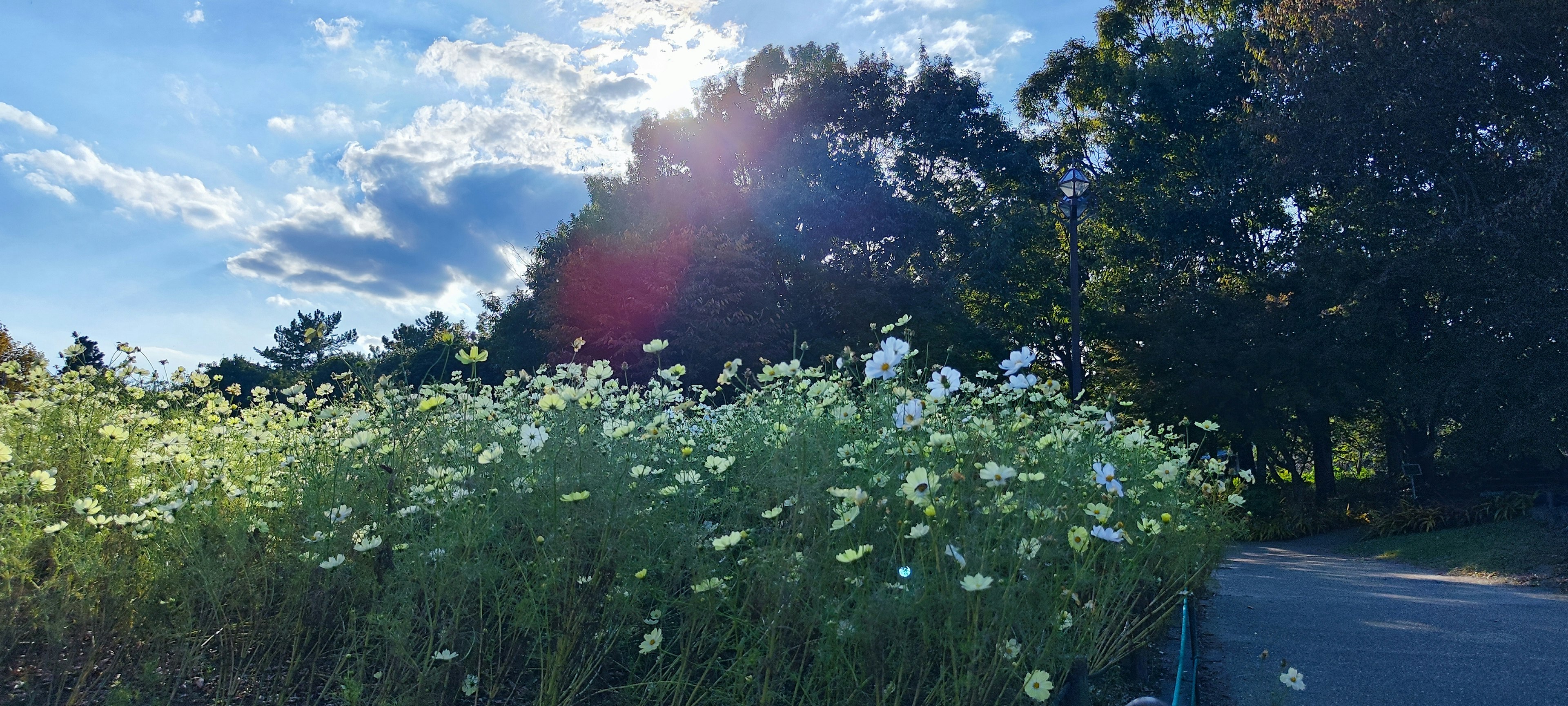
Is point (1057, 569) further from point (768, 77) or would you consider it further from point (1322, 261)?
point (768, 77)

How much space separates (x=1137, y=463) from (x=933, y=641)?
2783 mm

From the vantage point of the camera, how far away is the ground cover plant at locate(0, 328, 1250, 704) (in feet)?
8.89

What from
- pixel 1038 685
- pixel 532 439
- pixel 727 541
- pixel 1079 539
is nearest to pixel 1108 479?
pixel 1079 539

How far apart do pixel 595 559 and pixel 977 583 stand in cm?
130


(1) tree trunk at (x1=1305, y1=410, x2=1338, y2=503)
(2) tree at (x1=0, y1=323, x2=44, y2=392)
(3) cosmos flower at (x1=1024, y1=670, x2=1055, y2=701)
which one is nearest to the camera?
(3) cosmos flower at (x1=1024, y1=670, x2=1055, y2=701)

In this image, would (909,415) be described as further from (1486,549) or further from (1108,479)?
(1486,549)

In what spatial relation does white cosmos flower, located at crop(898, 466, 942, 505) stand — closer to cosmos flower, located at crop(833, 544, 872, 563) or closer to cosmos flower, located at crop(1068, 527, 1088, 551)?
cosmos flower, located at crop(833, 544, 872, 563)

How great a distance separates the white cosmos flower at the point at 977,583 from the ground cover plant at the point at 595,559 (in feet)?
0.04

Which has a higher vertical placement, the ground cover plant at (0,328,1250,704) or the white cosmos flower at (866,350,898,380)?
the white cosmos flower at (866,350,898,380)

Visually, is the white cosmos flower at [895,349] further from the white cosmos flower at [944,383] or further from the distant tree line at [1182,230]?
A: the distant tree line at [1182,230]

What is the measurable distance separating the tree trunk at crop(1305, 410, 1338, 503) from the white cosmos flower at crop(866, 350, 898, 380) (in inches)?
711

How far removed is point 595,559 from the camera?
298cm

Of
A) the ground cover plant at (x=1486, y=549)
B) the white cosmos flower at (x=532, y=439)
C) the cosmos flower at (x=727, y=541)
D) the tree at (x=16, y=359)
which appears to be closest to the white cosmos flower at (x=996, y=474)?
the cosmos flower at (x=727, y=541)

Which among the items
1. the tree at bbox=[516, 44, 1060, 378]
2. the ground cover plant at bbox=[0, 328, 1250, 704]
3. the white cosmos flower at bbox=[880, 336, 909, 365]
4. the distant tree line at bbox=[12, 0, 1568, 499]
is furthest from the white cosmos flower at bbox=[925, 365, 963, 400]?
the tree at bbox=[516, 44, 1060, 378]
